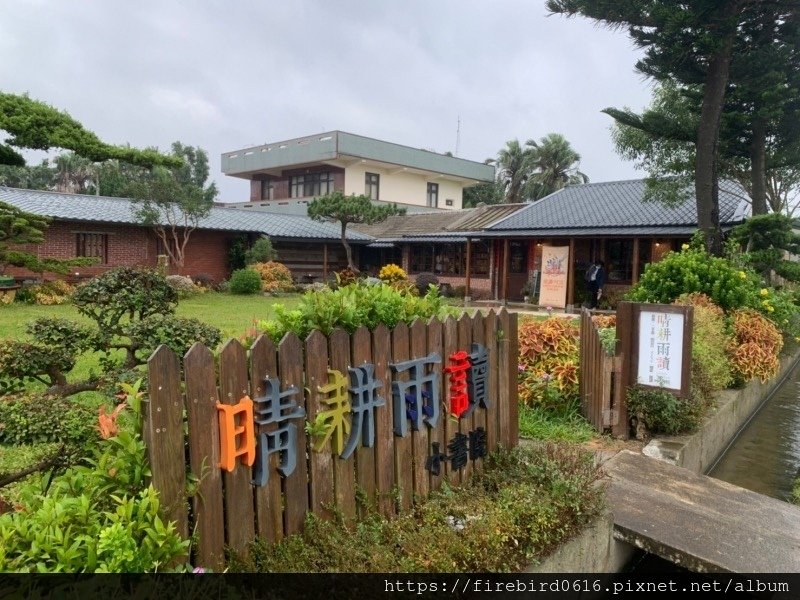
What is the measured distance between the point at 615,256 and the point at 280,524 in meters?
19.1

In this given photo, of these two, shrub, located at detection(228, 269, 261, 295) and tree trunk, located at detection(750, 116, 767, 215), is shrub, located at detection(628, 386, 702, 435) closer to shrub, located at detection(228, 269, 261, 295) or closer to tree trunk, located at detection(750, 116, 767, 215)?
tree trunk, located at detection(750, 116, 767, 215)

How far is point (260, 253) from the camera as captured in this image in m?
23.5

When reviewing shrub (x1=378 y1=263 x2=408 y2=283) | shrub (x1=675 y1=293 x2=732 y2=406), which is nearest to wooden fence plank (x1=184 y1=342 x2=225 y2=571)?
shrub (x1=675 y1=293 x2=732 y2=406)

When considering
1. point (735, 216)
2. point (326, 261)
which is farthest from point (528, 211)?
point (326, 261)

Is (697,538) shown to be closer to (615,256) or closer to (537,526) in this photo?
(537,526)

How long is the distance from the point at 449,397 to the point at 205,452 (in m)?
1.63

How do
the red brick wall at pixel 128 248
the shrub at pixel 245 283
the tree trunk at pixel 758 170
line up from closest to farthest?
the tree trunk at pixel 758 170, the red brick wall at pixel 128 248, the shrub at pixel 245 283

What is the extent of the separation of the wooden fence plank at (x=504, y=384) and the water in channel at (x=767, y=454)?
112 inches

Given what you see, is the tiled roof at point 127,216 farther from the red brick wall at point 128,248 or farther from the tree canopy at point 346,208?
the tree canopy at point 346,208

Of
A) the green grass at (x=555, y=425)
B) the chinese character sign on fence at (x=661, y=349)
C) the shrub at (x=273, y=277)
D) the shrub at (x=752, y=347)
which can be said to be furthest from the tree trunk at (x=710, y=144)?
the shrub at (x=273, y=277)

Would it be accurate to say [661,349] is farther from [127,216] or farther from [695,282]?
[127,216]

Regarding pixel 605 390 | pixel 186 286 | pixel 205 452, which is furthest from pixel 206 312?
pixel 205 452

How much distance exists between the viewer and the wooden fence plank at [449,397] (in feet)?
11.1

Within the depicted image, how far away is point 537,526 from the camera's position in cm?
283
